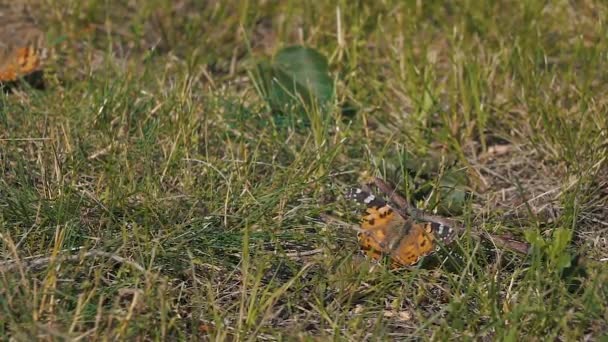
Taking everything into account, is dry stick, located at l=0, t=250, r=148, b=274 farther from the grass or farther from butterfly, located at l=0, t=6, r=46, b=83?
butterfly, located at l=0, t=6, r=46, b=83

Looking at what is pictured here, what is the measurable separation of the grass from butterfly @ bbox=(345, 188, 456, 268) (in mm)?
40

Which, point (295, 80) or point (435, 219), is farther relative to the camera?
point (295, 80)

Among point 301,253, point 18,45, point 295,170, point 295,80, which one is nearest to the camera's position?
point 301,253

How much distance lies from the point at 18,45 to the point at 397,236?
1.83 metres

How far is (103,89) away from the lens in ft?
10.4

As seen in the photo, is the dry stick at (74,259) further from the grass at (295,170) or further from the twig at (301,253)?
the twig at (301,253)

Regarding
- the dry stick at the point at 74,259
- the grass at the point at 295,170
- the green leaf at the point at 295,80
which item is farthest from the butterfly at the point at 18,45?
the dry stick at the point at 74,259

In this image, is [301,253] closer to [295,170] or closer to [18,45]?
[295,170]

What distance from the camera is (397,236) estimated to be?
244cm

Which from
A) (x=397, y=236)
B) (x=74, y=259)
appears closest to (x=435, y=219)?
(x=397, y=236)

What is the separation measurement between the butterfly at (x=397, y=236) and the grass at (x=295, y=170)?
4 cm

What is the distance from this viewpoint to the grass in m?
2.28

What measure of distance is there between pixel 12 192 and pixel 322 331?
2.79 feet

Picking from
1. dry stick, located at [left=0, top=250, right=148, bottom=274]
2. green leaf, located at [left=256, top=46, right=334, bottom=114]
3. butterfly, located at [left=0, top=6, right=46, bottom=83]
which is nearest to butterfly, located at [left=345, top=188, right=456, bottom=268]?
dry stick, located at [left=0, top=250, right=148, bottom=274]
